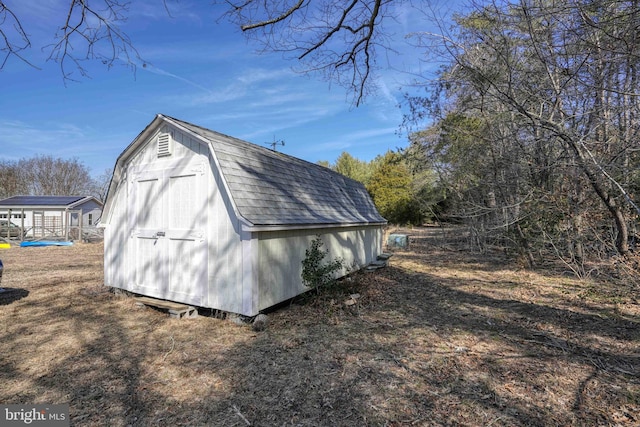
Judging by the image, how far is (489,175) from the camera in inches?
387

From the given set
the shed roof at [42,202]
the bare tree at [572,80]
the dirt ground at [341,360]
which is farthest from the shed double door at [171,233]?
the shed roof at [42,202]

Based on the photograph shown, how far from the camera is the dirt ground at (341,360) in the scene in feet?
10.4

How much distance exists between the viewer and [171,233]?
6324 mm

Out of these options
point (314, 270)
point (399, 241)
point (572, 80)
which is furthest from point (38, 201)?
point (572, 80)

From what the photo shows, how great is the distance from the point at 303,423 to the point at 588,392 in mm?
3043

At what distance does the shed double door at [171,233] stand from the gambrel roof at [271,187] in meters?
0.65

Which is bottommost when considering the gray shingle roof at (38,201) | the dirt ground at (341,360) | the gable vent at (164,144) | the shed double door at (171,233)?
the dirt ground at (341,360)

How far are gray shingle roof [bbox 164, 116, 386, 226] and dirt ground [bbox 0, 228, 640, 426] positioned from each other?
184 cm

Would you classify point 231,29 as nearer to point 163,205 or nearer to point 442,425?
point 163,205

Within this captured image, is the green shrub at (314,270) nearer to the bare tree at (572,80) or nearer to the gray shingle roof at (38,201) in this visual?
the bare tree at (572,80)

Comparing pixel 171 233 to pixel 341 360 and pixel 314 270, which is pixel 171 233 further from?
pixel 341 360

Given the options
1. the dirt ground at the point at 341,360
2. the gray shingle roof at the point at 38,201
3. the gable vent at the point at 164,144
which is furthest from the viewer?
the gray shingle roof at the point at 38,201

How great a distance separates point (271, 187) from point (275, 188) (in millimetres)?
138

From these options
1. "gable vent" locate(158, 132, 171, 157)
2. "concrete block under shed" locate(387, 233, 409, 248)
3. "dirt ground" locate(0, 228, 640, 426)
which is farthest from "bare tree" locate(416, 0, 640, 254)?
"concrete block under shed" locate(387, 233, 409, 248)
